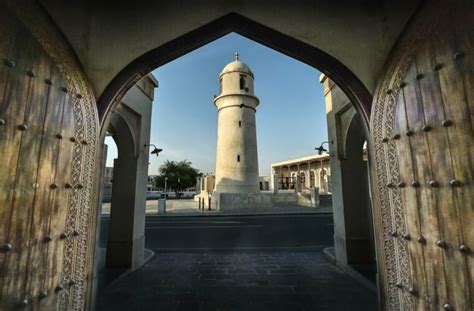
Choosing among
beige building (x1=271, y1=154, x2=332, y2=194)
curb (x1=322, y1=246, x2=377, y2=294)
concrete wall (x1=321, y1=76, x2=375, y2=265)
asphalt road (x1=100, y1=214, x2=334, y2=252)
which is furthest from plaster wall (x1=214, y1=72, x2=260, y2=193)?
beige building (x1=271, y1=154, x2=332, y2=194)

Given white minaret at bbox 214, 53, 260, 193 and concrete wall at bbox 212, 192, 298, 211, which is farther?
white minaret at bbox 214, 53, 260, 193

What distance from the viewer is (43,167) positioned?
173cm

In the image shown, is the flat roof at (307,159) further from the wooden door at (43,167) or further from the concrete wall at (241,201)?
the wooden door at (43,167)

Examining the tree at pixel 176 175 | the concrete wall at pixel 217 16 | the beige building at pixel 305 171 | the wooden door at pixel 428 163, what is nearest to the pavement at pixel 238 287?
the wooden door at pixel 428 163

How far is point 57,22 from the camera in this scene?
2057 millimetres

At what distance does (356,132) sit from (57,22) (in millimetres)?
5140

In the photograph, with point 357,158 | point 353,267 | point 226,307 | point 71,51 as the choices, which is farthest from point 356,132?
point 71,51

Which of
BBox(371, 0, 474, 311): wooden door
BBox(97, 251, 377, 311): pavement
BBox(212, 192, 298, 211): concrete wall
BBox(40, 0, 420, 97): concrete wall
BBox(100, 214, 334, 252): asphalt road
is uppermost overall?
BBox(40, 0, 420, 97): concrete wall

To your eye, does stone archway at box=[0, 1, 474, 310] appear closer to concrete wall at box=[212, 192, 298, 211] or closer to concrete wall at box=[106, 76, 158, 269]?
concrete wall at box=[106, 76, 158, 269]

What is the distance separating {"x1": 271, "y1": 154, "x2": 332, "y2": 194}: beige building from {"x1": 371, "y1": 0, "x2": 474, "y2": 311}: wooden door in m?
27.2

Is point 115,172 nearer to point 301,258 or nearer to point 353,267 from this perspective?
point 301,258

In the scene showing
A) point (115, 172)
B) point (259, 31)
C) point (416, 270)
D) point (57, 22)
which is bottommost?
point (416, 270)

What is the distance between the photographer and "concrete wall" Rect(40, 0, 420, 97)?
228 cm

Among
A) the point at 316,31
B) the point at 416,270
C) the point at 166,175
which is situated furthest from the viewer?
the point at 166,175
